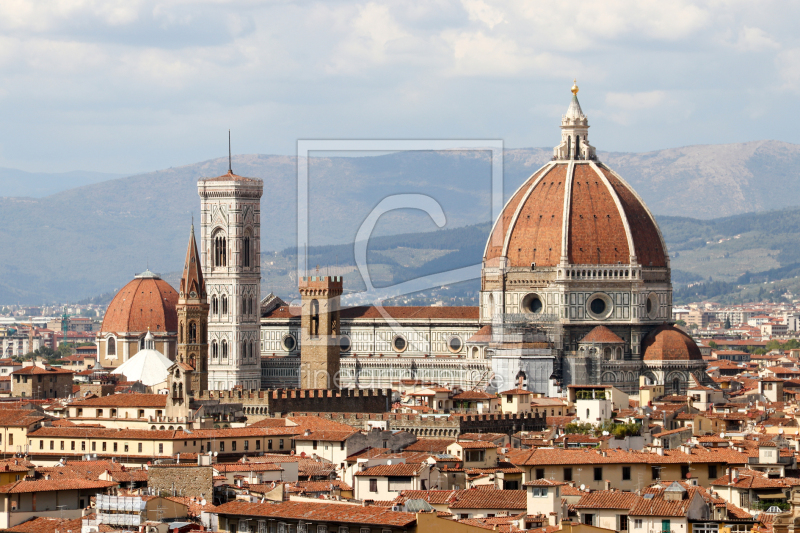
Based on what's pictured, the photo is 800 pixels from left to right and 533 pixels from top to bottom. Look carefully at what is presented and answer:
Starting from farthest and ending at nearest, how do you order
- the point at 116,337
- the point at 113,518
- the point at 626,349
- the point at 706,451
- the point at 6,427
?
the point at 116,337
the point at 626,349
the point at 6,427
the point at 706,451
the point at 113,518

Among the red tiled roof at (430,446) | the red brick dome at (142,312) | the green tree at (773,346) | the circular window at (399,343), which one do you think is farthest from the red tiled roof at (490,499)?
the green tree at (773,346)

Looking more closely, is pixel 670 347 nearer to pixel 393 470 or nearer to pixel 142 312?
pixel 142 312

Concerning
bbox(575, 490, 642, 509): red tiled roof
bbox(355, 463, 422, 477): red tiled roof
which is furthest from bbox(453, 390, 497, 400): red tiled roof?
bbox(575, 490, 642, 509): red tiled roof

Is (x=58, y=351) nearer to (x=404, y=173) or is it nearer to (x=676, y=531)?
(x=404, y=173)

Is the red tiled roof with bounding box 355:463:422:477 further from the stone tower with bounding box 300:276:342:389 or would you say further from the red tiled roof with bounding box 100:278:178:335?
the red tiled roof with bounding box 100:278:178:335

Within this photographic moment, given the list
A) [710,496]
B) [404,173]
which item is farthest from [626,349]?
[710,496]

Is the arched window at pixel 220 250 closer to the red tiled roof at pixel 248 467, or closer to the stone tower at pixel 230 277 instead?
the stone tower at pixel 230 277
